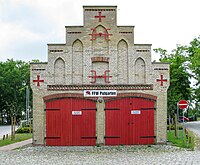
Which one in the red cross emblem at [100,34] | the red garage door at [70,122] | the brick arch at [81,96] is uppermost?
the red cross emblem at [100,34]

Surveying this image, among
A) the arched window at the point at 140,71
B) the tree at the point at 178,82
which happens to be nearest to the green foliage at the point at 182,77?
the tree at the point at 178,82

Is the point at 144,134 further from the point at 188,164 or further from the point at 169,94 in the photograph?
the point at 169,94

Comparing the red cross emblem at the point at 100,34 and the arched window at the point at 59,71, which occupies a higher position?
the red cross emblem at the point at 100,34

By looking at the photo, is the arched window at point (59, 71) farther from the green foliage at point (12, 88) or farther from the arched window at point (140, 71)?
the green foliage at point (12, 88)

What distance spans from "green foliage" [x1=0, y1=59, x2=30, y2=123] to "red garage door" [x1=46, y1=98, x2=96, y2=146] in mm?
43650

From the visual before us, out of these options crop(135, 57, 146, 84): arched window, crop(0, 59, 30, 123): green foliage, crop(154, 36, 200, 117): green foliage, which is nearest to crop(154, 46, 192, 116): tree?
crop(154, 36, 200, 117): green foliage

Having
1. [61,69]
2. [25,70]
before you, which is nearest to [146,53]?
[61,69]

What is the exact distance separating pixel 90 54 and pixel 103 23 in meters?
1.95

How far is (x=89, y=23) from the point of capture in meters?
23.7

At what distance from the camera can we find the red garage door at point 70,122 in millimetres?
23141

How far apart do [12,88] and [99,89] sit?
46.7m

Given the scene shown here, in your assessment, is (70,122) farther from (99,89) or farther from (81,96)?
(99,89)

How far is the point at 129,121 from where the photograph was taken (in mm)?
23234

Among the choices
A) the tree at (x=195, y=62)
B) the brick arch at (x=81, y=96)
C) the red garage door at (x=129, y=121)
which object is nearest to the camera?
the red garage door at (x=129, y=121)
